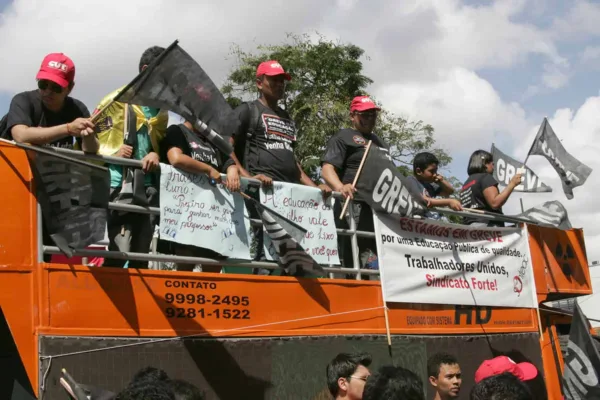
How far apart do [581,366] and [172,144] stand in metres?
3.52

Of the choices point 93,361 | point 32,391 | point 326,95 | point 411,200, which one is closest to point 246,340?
point 93,361

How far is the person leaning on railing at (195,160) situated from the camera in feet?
21.4

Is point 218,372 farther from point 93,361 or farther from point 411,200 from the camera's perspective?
point 411,200

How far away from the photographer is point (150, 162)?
626cm

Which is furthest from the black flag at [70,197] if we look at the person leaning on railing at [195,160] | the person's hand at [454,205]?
the person's hand at [454,205]

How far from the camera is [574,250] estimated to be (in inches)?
408

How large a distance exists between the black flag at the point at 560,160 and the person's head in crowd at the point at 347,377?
5942 mm

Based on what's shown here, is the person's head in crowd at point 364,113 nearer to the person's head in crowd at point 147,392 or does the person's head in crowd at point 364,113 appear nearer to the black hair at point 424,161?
the black hair at point 424,161

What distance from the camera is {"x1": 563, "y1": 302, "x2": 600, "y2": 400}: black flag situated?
5.92 meters

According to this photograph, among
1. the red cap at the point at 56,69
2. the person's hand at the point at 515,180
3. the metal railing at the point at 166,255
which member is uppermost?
the person's hand at the point at 515,180

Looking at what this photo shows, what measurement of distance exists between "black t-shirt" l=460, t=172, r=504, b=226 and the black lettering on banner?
4.35 feet

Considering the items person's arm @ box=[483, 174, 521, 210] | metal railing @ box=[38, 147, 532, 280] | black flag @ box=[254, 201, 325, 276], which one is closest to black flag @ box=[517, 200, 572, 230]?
person's arm @ box=[483, 174, 521, 210]

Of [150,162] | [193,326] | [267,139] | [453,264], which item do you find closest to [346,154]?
[267,139]

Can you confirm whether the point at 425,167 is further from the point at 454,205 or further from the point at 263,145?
the point at 263,145
